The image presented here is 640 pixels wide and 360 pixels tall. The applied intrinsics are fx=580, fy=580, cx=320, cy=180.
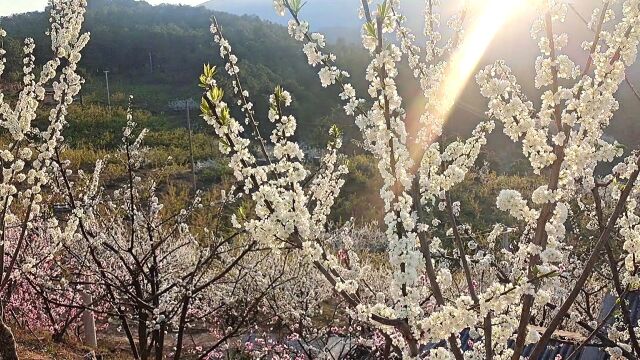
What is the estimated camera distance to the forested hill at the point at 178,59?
2934 cm

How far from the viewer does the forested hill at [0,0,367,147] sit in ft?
96.3

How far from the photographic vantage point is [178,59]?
Result: 35906mm

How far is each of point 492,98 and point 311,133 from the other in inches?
984

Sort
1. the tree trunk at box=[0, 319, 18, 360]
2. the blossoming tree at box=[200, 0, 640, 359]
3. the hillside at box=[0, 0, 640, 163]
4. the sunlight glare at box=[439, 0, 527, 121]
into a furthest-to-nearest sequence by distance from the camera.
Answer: the hillside at box=[0, 0, 640, 163] → the tree trunk at box=[0, 319, 18, 360] → the sunlight glare at box=[439, 0, 527, 121] → the blossoming tree at box=[200, 0, 640, 359]

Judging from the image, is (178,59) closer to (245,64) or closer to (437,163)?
(245,64)

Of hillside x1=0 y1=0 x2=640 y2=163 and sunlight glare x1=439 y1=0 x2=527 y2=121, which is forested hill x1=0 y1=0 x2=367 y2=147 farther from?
sunlight glare x1=439 y1=0 x2=527 y2=121

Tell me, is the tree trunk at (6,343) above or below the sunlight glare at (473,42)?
below

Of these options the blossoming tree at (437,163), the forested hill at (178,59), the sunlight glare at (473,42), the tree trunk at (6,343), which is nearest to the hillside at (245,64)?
the forested hill at (178,59)

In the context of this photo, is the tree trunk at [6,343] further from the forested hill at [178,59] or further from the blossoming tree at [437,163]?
the forested hill at [178,59]

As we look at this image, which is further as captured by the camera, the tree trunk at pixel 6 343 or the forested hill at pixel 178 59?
the forested hill at pixel 178 59

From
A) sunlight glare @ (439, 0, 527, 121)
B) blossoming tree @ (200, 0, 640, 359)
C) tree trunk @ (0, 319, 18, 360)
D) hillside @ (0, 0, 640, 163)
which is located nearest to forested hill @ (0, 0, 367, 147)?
hillside @ (0, 0, 640, 163)

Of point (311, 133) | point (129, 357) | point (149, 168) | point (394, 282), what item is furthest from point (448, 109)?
point (311, 133)

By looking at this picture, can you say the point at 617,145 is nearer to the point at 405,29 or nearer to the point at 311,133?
the point at 405,29

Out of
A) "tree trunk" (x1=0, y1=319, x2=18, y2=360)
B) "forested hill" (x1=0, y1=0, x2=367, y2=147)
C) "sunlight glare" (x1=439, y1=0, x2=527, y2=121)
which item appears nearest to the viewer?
"sunlight glare" (x1=439, y1=0, x2=527, y2=121)
